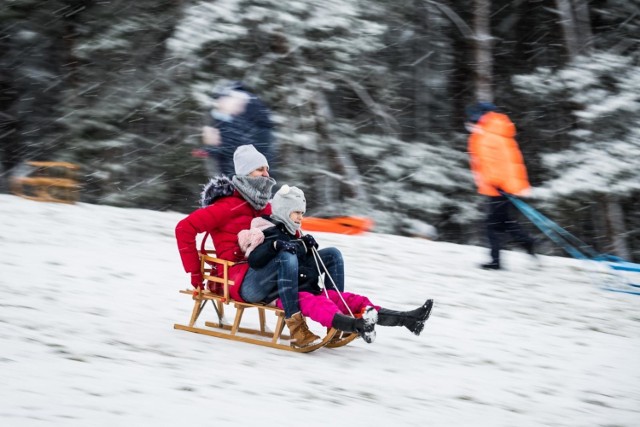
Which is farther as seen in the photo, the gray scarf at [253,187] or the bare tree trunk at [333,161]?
the bare tree trunk at [333,161]

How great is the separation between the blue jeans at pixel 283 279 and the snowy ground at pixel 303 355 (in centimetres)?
33

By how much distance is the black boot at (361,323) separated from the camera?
5.03 m

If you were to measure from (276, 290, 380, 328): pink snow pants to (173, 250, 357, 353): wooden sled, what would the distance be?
0.56 ft

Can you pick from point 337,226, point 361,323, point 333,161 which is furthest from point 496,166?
point 333,161

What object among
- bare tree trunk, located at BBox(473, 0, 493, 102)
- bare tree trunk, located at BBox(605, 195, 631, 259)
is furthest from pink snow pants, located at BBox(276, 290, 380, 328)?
bare tree trunk, located at BBox(605, 195, 631, 259)

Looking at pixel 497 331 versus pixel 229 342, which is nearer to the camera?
pixel 229 342

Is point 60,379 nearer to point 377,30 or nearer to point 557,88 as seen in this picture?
point 377,30

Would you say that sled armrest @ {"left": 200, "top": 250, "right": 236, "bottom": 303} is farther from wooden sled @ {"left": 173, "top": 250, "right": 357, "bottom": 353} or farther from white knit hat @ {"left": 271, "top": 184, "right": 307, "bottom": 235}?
white knit hat @ {"left": 271, "top": 184, "right": 307, "bottom": 235}

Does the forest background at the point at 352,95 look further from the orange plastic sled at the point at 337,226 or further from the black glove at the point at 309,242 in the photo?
the black glove at the point at 309,242

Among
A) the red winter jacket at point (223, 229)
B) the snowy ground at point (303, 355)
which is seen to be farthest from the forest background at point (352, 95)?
the red winter jacket at point (223, 229)

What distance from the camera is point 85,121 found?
669 inches

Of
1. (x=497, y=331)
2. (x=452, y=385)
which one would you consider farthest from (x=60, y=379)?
(x=497, y=331)

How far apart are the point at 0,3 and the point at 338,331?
13918mm

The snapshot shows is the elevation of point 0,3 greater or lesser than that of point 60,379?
lesser
